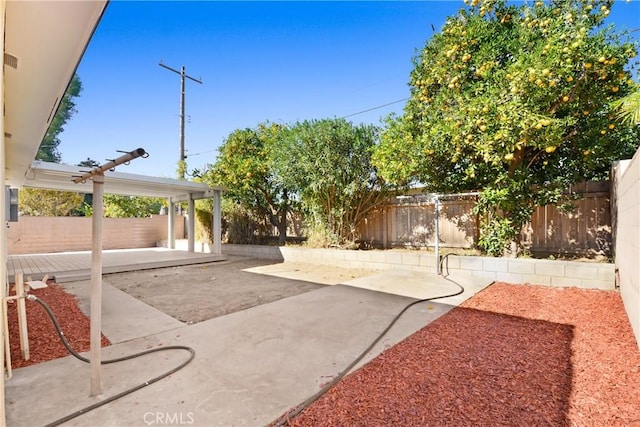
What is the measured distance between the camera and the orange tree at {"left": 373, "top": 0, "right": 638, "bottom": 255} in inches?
186

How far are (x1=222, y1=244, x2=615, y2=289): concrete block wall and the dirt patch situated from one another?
332 mm

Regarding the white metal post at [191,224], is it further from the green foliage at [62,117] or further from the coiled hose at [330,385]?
the green foliage at [62,117]

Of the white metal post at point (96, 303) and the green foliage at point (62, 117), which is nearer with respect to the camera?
the white metal post at point (96, 303)

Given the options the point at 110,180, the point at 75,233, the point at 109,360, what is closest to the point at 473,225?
the point at 109,360

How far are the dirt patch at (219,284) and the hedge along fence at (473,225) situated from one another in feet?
5.25

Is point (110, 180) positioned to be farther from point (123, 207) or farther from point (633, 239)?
point (633, 239)

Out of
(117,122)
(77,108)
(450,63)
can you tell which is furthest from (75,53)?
(77,108)

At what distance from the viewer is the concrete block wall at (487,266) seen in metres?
5.05

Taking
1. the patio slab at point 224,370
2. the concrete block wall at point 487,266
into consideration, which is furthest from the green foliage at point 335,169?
the patio slab at point 224,370

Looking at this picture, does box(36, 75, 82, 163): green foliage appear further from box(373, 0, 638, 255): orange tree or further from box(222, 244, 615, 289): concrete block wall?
box(373, 0, 638, 255): orange tree

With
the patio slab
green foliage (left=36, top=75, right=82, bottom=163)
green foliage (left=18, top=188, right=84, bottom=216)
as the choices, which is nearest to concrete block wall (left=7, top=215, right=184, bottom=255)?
green foliage (left=18, top=188, right=84, bottom=216)

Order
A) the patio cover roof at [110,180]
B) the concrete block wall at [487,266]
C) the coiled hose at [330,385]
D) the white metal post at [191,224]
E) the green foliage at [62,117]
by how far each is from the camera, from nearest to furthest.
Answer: the coiled hose at [330,385]
the concrete block wall at [487,266]
the patio cover roof at [110,180]
the white metal post at [191,224]
the green foliage at [62,117]

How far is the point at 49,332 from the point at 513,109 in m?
7.00

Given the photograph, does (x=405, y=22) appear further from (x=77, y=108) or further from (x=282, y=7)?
(x=77, y=108)
